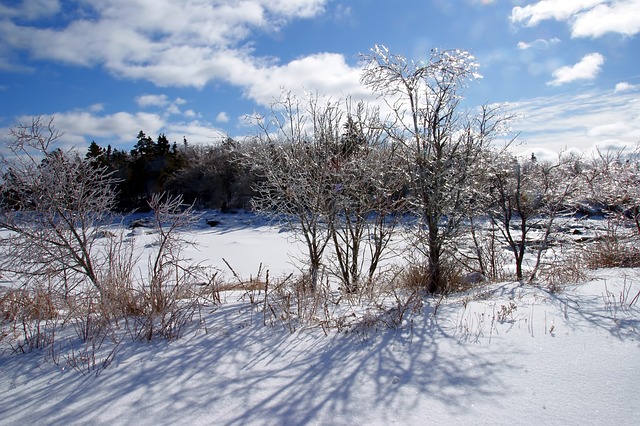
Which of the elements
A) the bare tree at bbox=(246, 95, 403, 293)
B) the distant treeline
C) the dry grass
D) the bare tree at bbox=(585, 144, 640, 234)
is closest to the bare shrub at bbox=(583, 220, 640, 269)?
the bare tree at bbox=(585, 144, 640, 234)

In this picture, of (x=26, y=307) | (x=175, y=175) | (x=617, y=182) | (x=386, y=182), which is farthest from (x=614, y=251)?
(x=175, y=175)

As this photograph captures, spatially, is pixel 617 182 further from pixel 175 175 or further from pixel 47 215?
pixel 175 175

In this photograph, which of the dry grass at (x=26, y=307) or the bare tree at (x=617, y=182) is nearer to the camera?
the dry grass at (x=26, y=307)

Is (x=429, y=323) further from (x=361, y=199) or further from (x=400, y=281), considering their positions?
(x=361, y=199)

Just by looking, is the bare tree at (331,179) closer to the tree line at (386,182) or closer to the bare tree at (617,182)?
the tree line at (386,182)

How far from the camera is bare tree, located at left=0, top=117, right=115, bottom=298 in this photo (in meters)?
6.56

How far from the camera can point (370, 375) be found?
8.66ft

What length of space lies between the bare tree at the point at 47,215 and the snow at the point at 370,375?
380cm

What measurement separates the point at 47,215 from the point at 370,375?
6400mm

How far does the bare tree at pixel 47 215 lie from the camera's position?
656cm

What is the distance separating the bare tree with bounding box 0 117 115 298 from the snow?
380 centimetres

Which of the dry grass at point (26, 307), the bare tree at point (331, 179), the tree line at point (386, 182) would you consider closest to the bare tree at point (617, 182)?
the tree line at point (386, 182)

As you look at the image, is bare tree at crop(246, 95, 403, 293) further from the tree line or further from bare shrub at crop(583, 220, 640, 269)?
bare shrub at crop(583, 220, 640, 269)

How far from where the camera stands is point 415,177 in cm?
620
